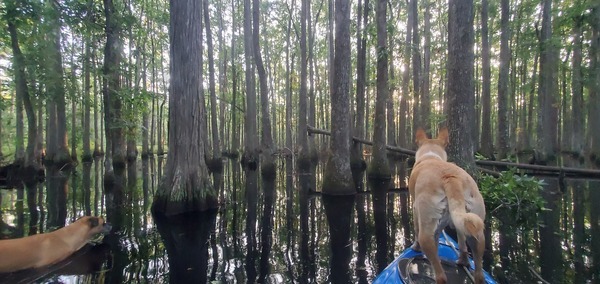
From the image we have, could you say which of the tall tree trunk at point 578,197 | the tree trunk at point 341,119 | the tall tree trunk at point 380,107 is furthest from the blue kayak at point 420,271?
the tall tree trunk at point 380,107

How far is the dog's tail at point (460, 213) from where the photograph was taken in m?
2.30

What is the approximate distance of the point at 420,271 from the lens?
10.3ft

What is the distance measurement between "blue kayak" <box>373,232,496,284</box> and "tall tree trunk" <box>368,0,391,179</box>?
9.15m

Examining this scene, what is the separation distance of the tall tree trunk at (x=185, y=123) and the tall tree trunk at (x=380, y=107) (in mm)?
6380

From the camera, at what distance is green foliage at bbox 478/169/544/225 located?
751cm

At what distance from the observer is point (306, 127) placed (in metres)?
17.4

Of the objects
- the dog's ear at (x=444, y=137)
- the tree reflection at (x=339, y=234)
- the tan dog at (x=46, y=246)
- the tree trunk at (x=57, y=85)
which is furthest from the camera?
the tree trunk at (x=57, y=85)

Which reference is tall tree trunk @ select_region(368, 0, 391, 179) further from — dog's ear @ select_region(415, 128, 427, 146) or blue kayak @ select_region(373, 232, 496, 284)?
blue kayak @ select_region(373, 232, 496, 284)

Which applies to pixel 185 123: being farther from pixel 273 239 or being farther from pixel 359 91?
pixel 359 91

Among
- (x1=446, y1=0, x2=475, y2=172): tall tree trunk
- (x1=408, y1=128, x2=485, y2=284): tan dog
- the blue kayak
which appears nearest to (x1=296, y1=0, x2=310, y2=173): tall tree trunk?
(x1=446, y1=0, x2=475, y2=172): tall tree trunk

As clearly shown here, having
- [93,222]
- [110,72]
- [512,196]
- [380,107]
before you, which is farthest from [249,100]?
[93,222]

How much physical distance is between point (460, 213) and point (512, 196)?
6688 millimetres

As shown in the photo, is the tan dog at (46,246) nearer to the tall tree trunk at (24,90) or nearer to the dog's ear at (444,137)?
the dog's ear at (444,137)

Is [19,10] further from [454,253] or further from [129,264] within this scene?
[454,253]
